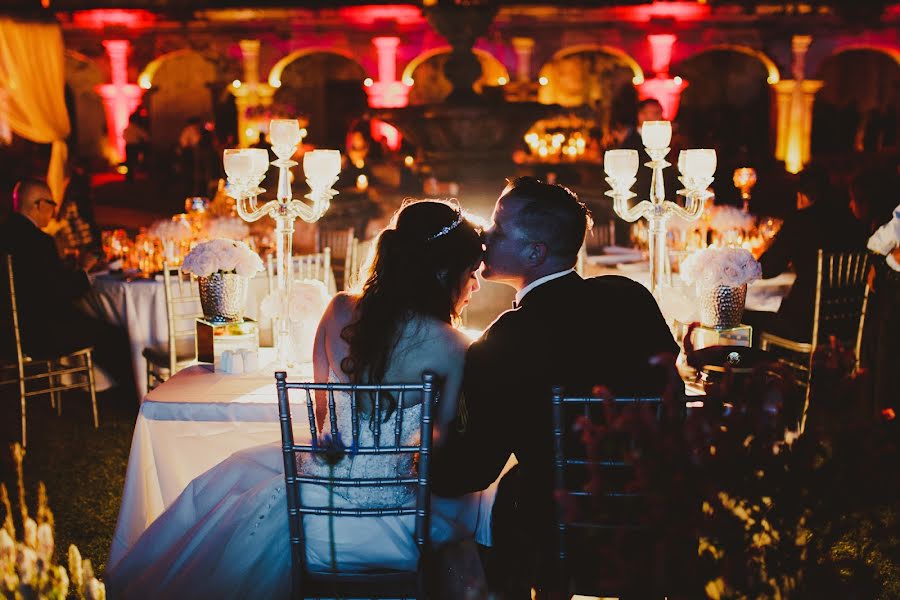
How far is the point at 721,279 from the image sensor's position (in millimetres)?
2926

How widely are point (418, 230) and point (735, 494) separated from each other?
3.66 feet

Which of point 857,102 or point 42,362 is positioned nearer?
point 42,362

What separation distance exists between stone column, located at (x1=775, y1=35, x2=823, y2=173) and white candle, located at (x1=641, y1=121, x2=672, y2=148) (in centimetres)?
1514

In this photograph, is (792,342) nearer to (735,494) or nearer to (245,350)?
(245,350)

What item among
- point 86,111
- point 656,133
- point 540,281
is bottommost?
point 540,281

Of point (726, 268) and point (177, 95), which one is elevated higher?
point (177, 95)

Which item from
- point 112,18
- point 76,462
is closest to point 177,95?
point 112,18

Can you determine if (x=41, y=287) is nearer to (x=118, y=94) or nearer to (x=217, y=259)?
(x=217, y=259)

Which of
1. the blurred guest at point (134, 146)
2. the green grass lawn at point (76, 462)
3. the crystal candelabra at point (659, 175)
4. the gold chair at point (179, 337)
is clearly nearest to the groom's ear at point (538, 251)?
the crystal candelabra at point (659, 175)

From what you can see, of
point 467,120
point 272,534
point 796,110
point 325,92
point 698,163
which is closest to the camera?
point 272,534

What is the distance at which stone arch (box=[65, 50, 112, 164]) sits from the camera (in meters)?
19.3

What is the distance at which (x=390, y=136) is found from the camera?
17.7 metres

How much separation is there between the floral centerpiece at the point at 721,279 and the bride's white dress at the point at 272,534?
1049mm

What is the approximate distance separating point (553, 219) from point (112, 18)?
16.9 m
